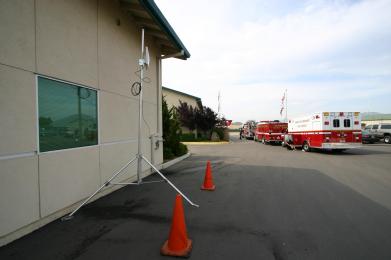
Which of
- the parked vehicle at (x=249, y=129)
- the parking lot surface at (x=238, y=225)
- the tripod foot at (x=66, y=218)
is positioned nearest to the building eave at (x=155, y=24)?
the parking lot surface at (x=238, y=225)

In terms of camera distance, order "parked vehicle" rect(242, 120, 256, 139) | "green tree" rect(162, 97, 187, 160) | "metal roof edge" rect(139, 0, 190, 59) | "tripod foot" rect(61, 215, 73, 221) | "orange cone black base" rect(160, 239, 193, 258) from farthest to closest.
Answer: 1. "parked vehicle" rect(242, 120, 256, 139)
2. "green tree" rect(162, 97, 187, 160)
3. "metal roof edge" rect(139, 0, 190, 59)
4. "tripod foot" rect(61, 215, 73, 221)
5. "orange cone black base" rect(160, 239, 193, 258)

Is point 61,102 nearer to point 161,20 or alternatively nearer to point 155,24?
point 161,20

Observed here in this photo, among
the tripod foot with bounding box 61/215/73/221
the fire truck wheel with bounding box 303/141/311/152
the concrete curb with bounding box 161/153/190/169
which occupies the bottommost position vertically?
the tripod foot with bounding box 61/215/73/221

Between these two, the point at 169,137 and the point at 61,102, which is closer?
the point at 61,102

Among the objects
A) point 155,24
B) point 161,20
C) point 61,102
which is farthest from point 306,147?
point 61,102

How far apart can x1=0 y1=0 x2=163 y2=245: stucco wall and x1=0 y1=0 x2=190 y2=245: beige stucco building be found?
0.02 m

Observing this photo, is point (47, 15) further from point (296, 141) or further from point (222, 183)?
point (296, 141)

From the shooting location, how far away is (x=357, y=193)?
21.8 feet

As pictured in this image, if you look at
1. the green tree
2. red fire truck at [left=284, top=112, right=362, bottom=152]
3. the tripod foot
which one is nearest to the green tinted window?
the tripod foot

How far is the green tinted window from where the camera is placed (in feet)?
14.8

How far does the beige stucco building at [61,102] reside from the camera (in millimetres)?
3863

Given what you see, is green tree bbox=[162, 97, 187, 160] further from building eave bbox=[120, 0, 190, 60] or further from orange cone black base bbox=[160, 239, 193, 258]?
orange cone black base bbox=[160, 239, 193, 258]

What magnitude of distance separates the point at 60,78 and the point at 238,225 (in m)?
4.32

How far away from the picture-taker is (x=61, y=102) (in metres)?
Result: 4.97
